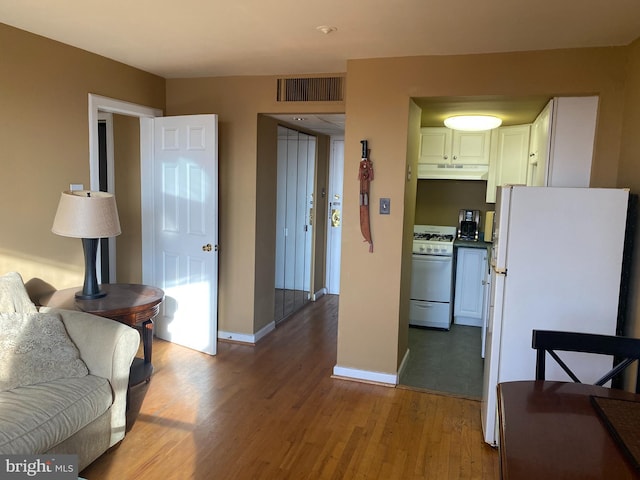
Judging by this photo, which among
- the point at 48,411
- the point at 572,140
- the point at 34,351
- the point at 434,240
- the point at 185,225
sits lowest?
the point at 48,411

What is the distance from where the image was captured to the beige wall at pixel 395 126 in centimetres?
304

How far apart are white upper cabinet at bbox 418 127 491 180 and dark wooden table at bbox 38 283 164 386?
308 centimetres

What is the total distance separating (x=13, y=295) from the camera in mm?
2695

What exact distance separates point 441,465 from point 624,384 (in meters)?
1.15

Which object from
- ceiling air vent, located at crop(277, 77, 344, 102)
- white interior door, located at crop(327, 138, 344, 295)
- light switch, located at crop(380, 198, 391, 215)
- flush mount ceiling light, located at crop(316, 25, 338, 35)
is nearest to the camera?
flush mount ceiling light, located at crop(316, 25, 338, 35)

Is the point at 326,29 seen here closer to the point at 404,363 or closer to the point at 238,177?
the point at 238,177

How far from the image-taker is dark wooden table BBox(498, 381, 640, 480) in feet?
4.27

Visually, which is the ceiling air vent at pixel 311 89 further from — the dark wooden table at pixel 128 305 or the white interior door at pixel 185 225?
the dark wooden table at pixel 128 305

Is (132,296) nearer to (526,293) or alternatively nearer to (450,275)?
(526,293)

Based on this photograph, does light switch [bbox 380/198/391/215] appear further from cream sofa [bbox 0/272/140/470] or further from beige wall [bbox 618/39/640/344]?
cream sofa [bbox 0/272/140/470]

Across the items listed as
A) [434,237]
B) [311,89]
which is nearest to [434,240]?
[434,237]

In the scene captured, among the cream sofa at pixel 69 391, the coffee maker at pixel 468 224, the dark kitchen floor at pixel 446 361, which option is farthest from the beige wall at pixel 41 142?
the coffee maker at pixel 468 224

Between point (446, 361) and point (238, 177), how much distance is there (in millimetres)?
2423

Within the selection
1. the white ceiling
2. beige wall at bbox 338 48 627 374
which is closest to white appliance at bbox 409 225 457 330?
beige wall at bbox 338 48 627 374
